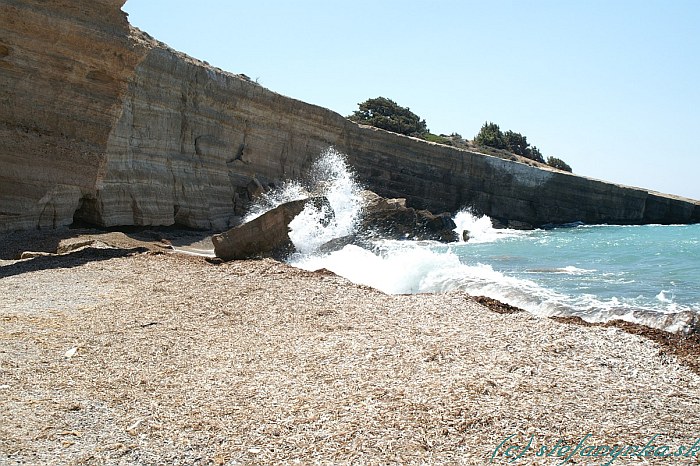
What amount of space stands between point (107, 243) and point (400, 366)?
10.00 m

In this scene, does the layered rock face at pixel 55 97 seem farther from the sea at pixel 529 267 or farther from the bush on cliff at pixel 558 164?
the bush on cliff at pixel 558 164

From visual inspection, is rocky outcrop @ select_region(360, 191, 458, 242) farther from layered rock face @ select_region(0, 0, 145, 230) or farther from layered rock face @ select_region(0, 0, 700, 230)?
layered rock face @ select_region(0, 0, 145, 230)

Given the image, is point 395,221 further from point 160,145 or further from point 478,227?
point 478,227

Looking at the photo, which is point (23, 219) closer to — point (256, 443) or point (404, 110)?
point (256, 443)

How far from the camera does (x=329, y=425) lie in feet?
15.3

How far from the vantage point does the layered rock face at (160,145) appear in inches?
Answer: 564

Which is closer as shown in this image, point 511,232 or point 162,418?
point 162,418

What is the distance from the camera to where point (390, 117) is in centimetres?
4850

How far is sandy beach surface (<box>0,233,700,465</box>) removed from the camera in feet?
14.3

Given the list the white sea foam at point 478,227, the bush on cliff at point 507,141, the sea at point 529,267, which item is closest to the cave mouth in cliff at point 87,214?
the sea at point 529,267

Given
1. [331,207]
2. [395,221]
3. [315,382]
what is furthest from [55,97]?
[395,221]

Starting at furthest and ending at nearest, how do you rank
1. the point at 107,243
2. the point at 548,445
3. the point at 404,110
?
the point at 404,110 < the point at 107,243 < the point at 548,445

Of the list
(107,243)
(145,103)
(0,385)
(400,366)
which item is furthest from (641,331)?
(145,103)

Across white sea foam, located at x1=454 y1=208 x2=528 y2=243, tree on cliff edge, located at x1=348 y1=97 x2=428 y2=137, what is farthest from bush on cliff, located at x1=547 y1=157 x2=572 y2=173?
white sea foam, located at x1=454 y1=208 x2=528 y2=243
